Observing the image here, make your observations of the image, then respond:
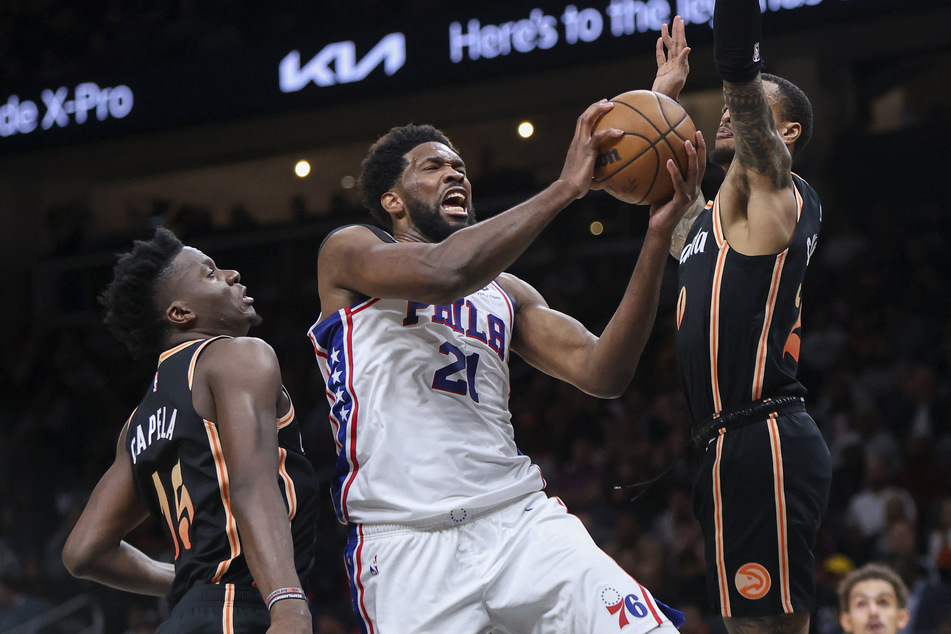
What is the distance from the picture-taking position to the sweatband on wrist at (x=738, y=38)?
2793 millimetres

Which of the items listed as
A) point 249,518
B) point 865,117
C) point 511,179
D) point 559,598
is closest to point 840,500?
point 865,117

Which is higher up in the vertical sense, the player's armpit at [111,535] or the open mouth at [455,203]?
the open mouth at [455,203]

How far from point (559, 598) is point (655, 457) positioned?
5700 millimetres

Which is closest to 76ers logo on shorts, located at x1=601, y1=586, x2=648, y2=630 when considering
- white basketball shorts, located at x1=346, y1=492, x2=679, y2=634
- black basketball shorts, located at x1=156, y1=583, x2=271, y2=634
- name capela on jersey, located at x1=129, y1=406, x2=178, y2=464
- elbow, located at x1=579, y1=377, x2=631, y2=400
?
white basketball shorts, located at x1=346, y1=492, x2=679, y2=634

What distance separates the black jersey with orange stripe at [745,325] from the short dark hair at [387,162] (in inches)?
37.1

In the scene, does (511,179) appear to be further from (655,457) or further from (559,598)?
(559,598)

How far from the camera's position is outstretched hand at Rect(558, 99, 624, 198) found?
2.71m

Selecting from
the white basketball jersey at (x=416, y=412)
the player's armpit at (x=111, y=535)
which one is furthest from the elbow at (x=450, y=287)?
the player's armpit at (x=111, y=535)

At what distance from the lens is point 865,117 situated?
32.0ft

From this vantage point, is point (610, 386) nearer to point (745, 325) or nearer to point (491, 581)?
point (745, 325)

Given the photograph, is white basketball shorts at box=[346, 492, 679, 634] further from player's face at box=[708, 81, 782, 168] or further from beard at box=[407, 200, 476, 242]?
player's face at box=[708, 81, 782, 168]

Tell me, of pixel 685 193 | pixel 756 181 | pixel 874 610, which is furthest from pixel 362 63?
pixel 685 193

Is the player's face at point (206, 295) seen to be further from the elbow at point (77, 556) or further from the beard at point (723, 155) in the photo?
the beard at point (723, 155)

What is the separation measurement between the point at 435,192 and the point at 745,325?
100cm
